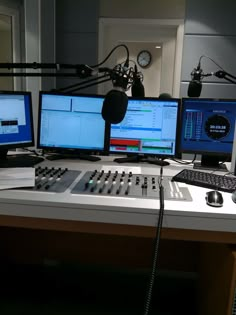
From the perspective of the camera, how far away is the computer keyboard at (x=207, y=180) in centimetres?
142

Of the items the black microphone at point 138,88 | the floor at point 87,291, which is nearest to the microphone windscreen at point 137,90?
the black microphone at point 138,88

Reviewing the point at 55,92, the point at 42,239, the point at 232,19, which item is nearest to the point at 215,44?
the point at 232,19

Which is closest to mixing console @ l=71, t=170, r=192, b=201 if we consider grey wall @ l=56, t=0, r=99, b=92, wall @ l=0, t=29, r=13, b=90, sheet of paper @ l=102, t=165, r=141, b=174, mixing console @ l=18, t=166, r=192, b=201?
mixing console @ l=18, t=166, r=192, b=201

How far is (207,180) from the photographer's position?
1.50m

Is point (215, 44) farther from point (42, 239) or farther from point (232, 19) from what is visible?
point (42, 239)

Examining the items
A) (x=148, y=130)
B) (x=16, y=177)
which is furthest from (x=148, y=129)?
(x=16, y=177)

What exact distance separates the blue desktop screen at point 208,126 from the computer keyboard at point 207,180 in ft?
0.84

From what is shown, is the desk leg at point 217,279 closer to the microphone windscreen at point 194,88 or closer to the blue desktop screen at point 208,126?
the blue desktop screen at point 208,126

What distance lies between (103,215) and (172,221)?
0.82 ft

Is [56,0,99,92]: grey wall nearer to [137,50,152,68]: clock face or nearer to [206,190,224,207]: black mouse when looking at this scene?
[137,50,152,68]: clock face

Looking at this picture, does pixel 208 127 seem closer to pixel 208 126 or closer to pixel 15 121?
pixel 208 126

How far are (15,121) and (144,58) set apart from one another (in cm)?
274

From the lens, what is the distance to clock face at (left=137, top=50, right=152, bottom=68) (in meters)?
4.07

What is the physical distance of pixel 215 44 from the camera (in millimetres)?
3301
